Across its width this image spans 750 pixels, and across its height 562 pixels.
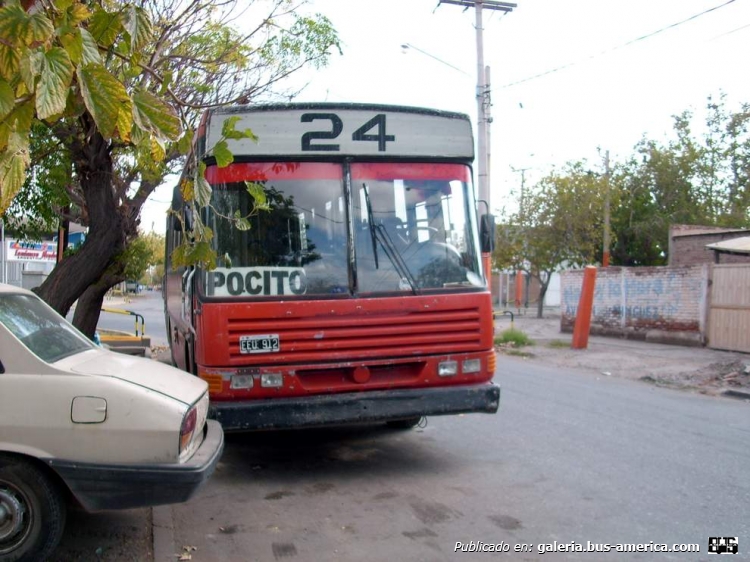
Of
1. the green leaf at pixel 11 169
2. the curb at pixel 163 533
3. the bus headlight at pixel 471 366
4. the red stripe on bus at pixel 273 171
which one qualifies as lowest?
the curb at pixel 163 533

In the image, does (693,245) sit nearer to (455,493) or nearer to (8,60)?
(455,493)

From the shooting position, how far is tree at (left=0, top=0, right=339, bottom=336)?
3.15m

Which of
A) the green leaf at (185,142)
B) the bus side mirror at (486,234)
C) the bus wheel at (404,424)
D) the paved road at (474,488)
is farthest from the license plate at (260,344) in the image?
the bus wheel at (404,424)

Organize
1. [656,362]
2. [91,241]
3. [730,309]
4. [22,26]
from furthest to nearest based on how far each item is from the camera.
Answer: [730,309] < [656,362] < [91,241] < [22,26]

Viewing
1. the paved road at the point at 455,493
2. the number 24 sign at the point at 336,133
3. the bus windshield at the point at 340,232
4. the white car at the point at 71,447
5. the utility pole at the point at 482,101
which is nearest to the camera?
the white car at the point at 71,447

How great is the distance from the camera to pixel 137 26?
362 cm

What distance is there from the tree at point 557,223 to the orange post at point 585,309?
1211 cm

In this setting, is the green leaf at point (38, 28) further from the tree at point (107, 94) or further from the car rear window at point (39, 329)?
the car rear window at point (39, 329)

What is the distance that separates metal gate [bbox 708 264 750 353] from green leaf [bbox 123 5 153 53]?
14.4m

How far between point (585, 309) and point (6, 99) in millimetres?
15620

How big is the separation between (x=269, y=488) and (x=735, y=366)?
10.3 m

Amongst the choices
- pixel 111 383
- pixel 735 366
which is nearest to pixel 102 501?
pixel 111 383

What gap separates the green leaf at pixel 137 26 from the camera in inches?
141

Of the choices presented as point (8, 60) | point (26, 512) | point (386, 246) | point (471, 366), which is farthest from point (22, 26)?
point (471, 366)
